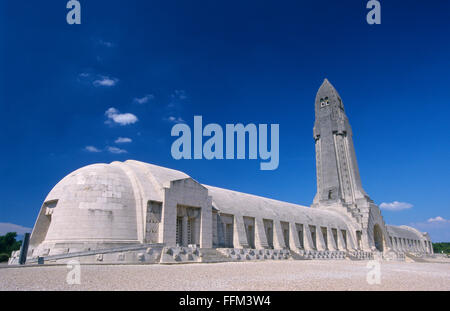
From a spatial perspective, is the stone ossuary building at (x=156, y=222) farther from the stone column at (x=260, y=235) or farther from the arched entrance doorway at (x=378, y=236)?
the arched entrance doorway at (x=378, y=236)

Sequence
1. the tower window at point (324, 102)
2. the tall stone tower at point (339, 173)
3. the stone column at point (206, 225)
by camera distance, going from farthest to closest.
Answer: the tower window at point (324, 102), the tall stone tower at point (339, 173), the stone column at point (206, 225)

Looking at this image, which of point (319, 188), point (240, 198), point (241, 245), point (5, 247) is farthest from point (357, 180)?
point (5, 247)

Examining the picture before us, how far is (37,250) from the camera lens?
1908cm

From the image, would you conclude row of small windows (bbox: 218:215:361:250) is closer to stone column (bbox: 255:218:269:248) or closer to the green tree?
stone column (bbox: 255:218:269:248)

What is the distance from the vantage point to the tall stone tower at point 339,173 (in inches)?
2007

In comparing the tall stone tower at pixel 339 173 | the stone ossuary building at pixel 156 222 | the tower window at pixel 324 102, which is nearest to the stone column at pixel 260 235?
the stone ossuary building at pixel 156 222

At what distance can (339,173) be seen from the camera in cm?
5569

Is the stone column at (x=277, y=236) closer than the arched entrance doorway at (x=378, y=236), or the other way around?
Answer: the stone column at (x=277, y=236)

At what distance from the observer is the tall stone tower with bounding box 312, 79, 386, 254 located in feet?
167

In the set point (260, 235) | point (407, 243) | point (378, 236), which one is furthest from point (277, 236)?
point (407, 243)

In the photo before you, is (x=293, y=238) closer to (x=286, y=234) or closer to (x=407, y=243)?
(x=286, y=234)
